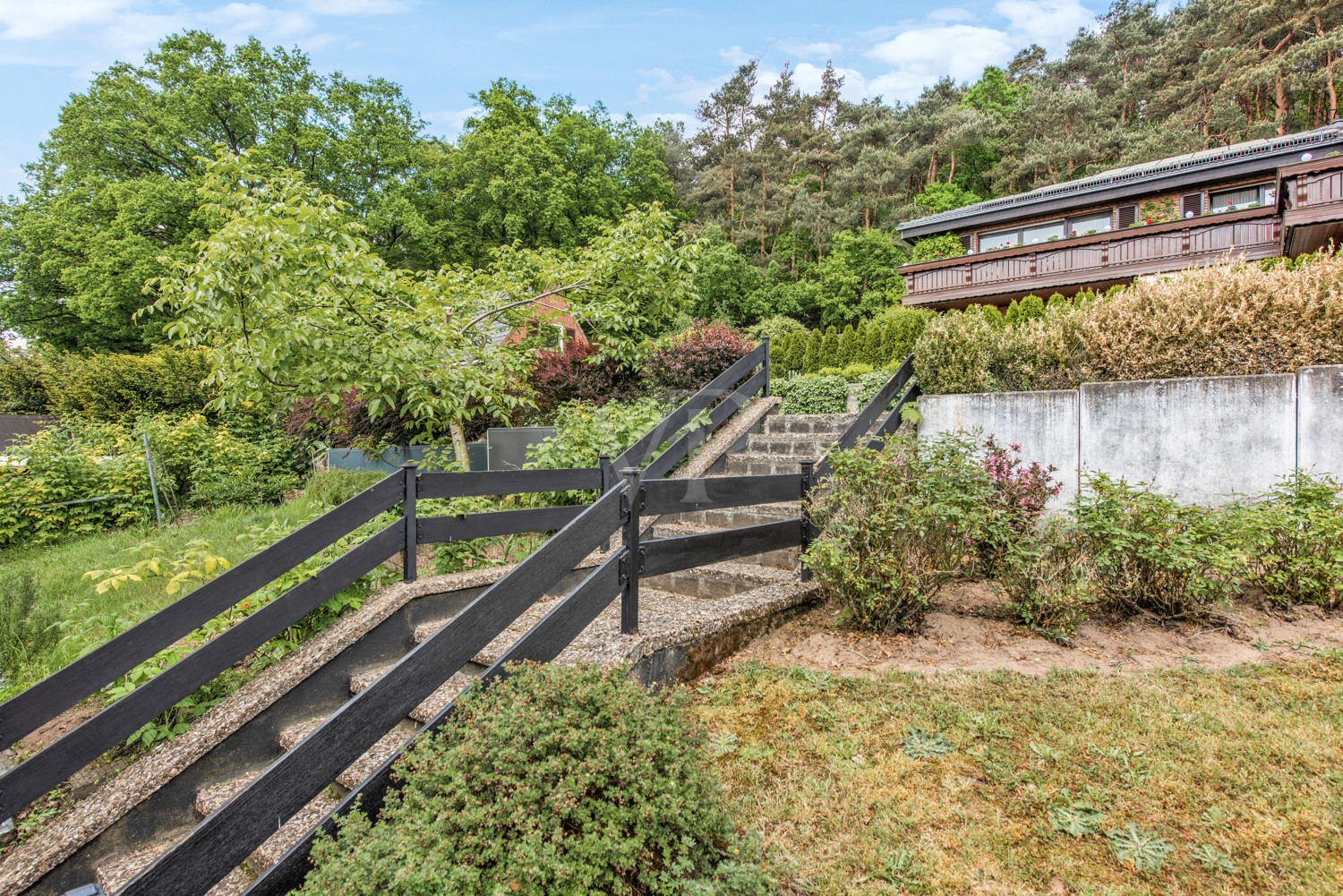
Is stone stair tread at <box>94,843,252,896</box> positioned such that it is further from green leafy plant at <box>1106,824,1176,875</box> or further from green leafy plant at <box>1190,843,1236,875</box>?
green leafy plant at <box>1190,843,1236,875</box>

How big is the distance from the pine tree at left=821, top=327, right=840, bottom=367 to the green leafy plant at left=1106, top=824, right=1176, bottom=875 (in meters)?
9.99

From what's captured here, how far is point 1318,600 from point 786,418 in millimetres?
4557

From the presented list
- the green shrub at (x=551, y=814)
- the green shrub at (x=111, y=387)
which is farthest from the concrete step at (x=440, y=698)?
the green shrub at (x=111, y=387)

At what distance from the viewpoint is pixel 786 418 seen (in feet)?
23.4

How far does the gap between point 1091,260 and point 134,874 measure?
2144 cm

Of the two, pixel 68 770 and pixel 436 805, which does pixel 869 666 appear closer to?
pixel 436 805

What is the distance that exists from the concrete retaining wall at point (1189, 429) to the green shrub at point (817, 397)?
7.48ft

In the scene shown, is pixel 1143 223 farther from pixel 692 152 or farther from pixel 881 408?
pixel 692 152

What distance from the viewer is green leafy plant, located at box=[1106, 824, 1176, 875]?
176cm

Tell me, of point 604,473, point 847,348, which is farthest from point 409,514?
point 847,348

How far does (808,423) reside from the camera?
693 cm

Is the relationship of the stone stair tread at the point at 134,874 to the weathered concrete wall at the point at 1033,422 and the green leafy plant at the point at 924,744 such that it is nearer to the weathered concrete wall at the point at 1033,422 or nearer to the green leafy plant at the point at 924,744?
the green leafy plant at the point at 924,744

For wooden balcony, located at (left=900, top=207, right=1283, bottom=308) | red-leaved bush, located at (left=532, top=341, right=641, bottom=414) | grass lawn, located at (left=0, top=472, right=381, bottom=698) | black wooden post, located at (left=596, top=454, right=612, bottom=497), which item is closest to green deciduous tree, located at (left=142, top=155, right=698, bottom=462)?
red-leaved bush, located at (left=532, top=341, right=641, bottom=414)

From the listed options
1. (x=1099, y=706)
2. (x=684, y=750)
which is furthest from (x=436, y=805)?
(x=1099, y=706)
